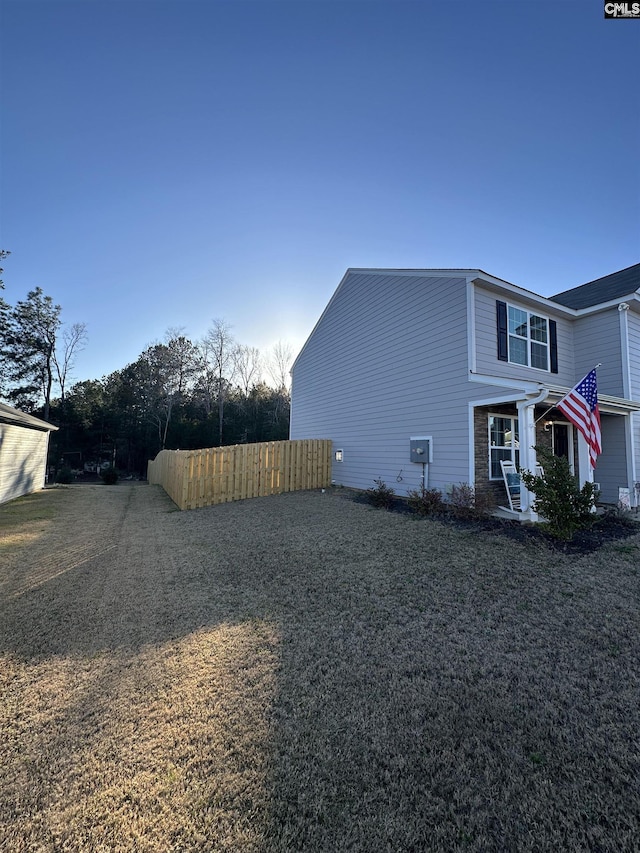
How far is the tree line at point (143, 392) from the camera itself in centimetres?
2888

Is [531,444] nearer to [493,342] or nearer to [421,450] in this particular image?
[421,450]

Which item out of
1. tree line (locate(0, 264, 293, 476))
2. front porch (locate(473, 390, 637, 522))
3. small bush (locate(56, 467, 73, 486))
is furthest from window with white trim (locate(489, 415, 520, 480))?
small bush (locate(56, 467, 73, 486))

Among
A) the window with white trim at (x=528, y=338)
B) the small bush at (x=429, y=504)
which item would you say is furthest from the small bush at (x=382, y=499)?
the window with white trim at (x=528, y=338)

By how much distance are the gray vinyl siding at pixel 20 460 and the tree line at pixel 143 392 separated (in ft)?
51.0

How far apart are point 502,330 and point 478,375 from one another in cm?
191

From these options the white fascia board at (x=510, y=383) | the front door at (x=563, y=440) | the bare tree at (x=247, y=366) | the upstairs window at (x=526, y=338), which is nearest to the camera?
the white fascia board at (x=510, y=383)

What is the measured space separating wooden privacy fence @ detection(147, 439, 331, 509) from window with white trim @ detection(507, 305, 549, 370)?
22.1 ft

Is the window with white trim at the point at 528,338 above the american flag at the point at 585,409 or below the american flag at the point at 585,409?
above

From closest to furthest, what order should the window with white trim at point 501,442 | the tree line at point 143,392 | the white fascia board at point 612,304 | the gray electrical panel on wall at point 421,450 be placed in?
the window with white trim at point 501,442 < the gray electrical panel on wall at point 421,450 < the white fascia board at point 612,304 < the tree line at point 143,392

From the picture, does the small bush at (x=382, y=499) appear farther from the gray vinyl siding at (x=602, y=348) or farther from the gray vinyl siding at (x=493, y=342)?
the gray vinyl siding at (x=602, y=348)

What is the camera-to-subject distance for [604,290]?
11.2 meters

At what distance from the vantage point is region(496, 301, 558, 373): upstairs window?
909 cm

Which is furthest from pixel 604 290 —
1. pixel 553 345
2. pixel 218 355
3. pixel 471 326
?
pixel 218 355

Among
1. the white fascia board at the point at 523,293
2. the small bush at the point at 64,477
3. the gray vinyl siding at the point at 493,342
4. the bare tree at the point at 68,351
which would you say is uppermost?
the bare tree at the point at 68,351
